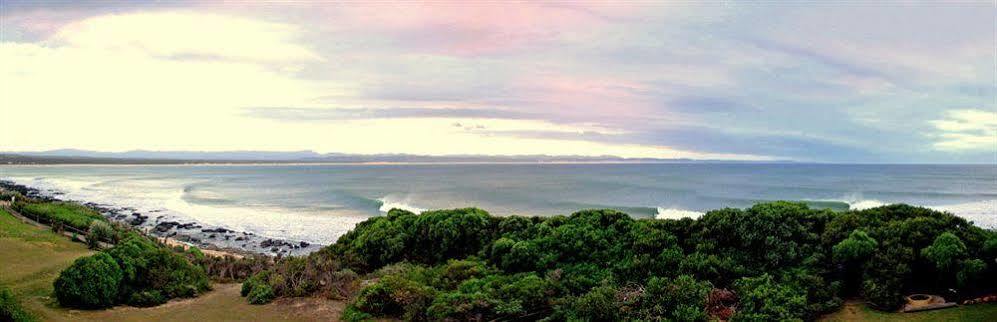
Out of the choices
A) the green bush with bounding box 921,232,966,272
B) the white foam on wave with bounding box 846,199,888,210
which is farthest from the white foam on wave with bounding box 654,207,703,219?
the green bush with bounding box 921,232,966,272

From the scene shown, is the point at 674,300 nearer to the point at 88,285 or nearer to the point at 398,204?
the point at 88,285

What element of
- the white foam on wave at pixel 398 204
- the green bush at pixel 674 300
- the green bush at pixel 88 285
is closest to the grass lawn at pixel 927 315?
the green bush at pixel 674 300

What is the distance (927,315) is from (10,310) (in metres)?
15.5

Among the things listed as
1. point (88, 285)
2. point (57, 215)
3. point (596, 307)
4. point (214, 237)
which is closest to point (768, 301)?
point (596, 307)

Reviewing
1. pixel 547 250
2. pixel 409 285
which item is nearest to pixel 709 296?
pixel 547 250

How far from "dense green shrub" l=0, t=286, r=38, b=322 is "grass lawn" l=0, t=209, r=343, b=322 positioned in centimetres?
78

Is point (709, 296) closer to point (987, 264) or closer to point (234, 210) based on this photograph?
point (987, 264)

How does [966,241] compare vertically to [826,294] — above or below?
above

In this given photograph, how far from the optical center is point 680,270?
437 inches

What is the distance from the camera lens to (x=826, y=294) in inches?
390

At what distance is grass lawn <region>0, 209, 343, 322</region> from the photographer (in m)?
11.1

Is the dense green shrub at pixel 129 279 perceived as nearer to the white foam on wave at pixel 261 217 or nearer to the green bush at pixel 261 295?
the green bush at pixel 261 295

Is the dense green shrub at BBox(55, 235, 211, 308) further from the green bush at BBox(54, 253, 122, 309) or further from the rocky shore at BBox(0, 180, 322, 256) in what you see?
the rocky shore at BBox(0, 180, 322, 256)

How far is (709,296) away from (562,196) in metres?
57.3
